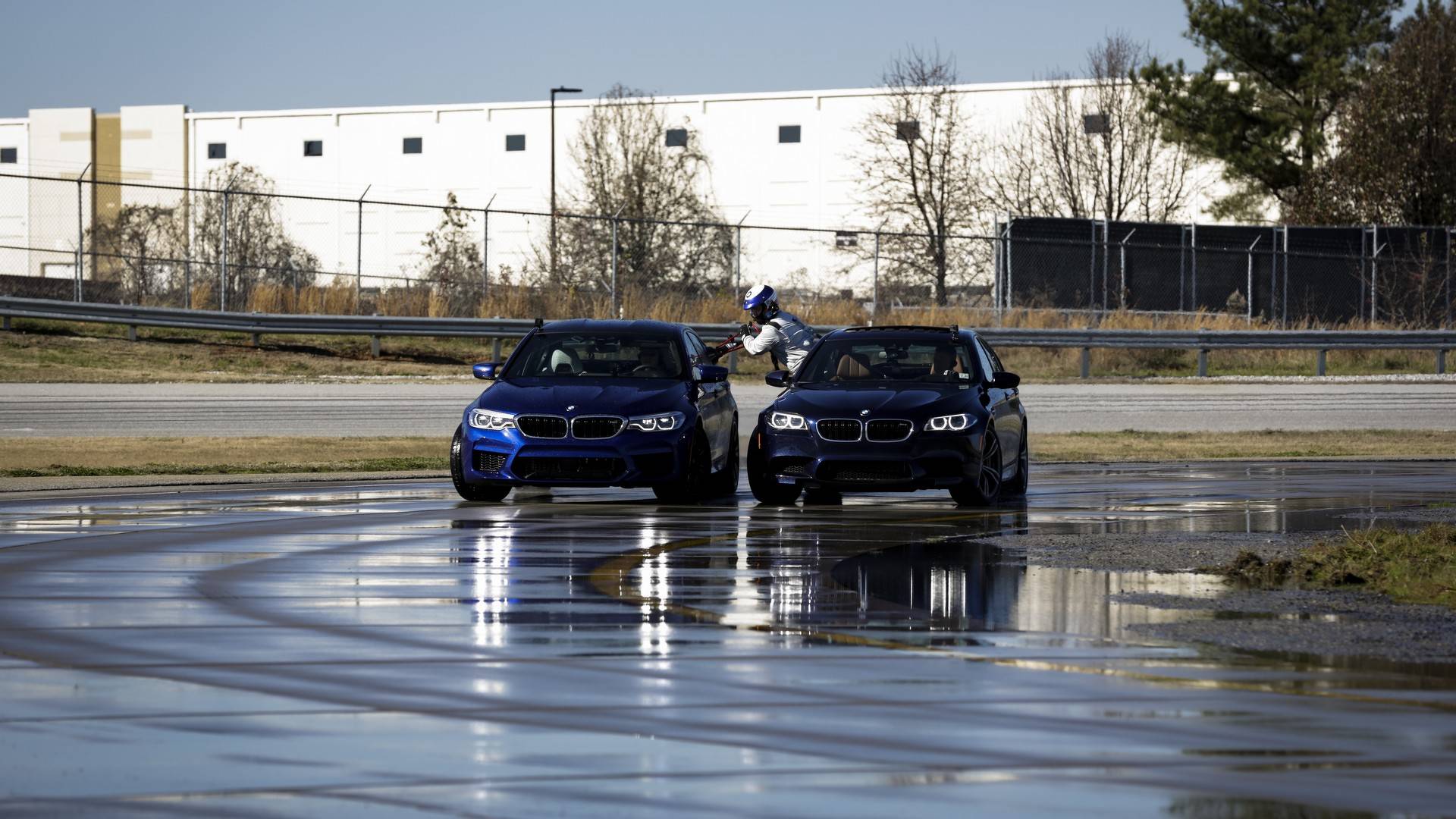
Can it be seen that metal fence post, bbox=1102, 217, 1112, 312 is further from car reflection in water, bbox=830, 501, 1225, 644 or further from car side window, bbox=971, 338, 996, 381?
car reflection in water, bbox=830, 501, 1225, 644

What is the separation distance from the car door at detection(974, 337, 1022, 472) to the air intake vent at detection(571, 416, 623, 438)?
9.78 ft

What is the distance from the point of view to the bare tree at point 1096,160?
60000 mm

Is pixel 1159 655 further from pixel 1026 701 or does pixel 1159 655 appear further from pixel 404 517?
pixel 404 517

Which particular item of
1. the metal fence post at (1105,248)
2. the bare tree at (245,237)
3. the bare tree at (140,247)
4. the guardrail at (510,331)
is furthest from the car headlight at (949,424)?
the metal fence post at (1105,248)

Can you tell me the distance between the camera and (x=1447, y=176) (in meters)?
49.7

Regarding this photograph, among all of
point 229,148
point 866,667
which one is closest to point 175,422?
point 866,667

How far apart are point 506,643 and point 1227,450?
18.2 meters

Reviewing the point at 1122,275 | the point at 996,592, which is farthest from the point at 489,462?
the point at 1122,275

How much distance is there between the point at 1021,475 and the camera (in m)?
18.4

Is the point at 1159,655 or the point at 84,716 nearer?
the point at 84,716

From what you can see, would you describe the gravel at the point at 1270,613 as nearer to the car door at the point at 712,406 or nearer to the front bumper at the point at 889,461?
the front bumper at the point at 889,461

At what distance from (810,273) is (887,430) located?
44.7m

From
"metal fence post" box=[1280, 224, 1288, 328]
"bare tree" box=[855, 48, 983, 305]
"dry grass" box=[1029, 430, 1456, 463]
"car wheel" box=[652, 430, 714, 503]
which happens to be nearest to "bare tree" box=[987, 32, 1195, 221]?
"bare tree" box=[855, 48, 983, 305]

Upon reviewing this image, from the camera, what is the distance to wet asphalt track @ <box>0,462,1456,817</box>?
6.06 m
